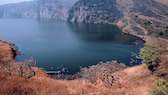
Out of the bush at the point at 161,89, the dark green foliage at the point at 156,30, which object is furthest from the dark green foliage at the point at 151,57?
the dark green foliage at the point at 156,30

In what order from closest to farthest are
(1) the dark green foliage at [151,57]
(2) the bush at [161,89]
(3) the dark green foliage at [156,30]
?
(2) the bush at [161,89]
(1) the dark green foliage at [151,57]
(3) the dark green foliage at [156,30]

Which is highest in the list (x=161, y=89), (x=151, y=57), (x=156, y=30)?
(x=161, y=89)

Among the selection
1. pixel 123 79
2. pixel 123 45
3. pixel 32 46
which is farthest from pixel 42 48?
pixel 123 79

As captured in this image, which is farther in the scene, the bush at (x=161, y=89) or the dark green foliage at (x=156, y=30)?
the dark green foliage at (x=156, y=30)

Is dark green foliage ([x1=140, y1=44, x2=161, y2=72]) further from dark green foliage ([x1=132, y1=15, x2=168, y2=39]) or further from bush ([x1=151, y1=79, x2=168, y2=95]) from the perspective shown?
dark green foliage ([x1=132, y1=15, x2=168, y2=39])

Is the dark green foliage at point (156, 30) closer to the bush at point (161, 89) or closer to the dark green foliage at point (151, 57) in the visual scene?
the dark green foliage at point (151, 57)

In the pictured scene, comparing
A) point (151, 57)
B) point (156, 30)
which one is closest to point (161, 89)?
point (151, 57)

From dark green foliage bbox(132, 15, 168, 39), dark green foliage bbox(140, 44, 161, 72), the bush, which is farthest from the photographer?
dark green foliage bbox(132, 15, 168, 39)

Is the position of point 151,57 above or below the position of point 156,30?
above

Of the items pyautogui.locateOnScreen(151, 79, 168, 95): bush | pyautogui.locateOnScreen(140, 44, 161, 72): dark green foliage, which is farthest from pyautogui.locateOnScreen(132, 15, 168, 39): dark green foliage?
pyautogui.locateOnScreen(151, 79, 168, 95): bush

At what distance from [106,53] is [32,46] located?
42067 millimetres

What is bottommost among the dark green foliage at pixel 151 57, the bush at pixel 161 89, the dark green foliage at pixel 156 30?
the dark green foliage at pixel 156 30

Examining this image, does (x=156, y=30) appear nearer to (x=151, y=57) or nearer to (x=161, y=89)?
(x=151, y=57)

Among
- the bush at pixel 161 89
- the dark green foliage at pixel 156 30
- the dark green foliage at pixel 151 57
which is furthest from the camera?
the dark green foliage at pixel 156 30
